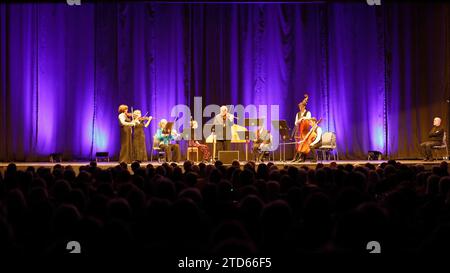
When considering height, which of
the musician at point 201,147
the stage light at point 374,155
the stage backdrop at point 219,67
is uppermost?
the stage backdrop at point 219,67

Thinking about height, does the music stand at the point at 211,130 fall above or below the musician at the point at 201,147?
above

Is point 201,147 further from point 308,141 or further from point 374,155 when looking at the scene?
point 374,155

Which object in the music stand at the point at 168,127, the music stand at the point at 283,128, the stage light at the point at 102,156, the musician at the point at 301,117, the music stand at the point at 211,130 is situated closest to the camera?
the music stand at the point at 283,128

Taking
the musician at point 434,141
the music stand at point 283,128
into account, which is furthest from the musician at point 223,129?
the musician at point 434,141

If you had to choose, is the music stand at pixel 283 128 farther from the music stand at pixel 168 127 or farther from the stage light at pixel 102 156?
the stage light at pixel 102 156

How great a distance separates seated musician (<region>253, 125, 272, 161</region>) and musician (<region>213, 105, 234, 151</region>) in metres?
0.77

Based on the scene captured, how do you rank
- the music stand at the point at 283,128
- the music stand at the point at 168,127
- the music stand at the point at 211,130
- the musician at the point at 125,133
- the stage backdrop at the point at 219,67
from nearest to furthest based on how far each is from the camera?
1. the music stand at the point at 283,128
2. the musician at the point at 125,133
3. the music stand at the point at 168,127
4. the music stand at the point at 211,130
5. the stage backdrop at the point at 219,67

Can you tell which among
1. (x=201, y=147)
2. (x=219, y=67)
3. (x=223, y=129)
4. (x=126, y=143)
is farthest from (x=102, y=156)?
(x=219, y=67)

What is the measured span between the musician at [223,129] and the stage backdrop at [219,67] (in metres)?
1.89

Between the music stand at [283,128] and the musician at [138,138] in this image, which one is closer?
the music stand at [283,128]

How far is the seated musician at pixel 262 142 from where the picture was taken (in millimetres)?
14320

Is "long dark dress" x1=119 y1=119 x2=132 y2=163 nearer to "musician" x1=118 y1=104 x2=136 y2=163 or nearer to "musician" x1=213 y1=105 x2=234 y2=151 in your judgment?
"musician" x1=118 y1=104 x2=136 y2=163

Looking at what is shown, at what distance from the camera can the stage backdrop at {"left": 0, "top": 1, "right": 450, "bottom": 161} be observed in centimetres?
1598

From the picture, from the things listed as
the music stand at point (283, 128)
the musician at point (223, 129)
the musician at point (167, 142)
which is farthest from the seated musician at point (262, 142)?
the musician at point (167, 142)
